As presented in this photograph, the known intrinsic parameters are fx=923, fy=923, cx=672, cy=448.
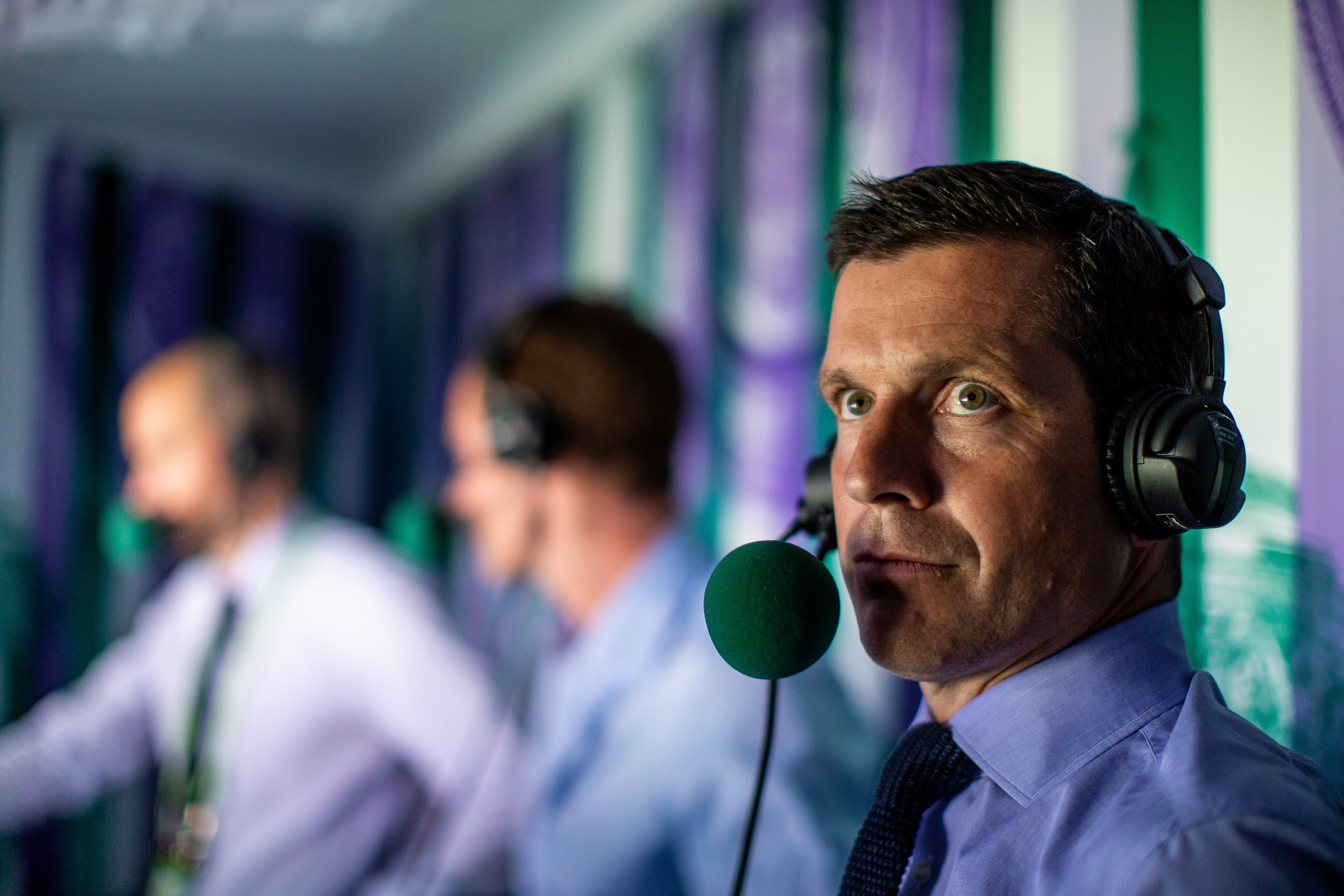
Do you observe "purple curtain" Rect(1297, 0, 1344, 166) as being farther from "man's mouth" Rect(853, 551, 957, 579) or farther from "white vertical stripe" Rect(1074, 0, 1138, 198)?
"man's mouth" Rect(853, 551, 957, 579)

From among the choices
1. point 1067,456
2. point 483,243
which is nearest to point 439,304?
point 483,243

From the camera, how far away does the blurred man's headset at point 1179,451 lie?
2.02ft

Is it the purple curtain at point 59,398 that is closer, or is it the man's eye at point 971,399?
the man's eye at point 971,399

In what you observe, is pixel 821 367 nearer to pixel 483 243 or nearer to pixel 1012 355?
pixel 1012 355

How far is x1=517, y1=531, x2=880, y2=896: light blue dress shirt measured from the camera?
114 cm

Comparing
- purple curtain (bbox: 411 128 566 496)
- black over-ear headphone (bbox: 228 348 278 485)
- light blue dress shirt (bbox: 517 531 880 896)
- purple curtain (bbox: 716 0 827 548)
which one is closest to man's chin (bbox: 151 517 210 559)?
black over-ear headphone (bbox: 228 348 278 485)

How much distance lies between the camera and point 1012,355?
0.65 metres

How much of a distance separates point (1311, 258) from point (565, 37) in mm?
1827

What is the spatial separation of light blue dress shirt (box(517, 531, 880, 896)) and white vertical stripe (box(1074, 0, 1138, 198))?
711mm

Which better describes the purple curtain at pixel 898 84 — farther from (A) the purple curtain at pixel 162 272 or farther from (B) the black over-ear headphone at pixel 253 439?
(A) the purple curtain at pixel 162 272

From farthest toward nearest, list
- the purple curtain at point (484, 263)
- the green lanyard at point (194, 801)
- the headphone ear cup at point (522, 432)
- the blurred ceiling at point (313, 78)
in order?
1. the purple curtain at point (484, 263)
2. the blurred ceiling at point (313, 78)
3. the green lanyard at point (194, 801)
4. the headphone ear cup at point (522, 432)

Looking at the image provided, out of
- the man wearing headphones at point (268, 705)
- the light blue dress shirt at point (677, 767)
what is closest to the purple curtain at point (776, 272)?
the light blue dress shirt at point (677, 767)

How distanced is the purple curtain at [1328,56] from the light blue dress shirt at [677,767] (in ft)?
2.74

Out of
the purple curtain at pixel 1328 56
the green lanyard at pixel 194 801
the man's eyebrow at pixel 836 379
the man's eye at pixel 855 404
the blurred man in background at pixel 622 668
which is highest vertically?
the purple curtain at pixel 1328 56
